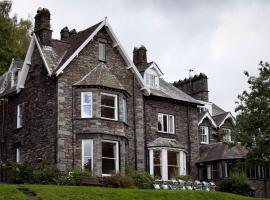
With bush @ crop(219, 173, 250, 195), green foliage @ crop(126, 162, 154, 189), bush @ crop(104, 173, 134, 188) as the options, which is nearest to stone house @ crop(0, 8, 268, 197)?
green foliage @ crop(126, 162, 154, 189)

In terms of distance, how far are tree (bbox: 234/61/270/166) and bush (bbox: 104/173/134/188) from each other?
8658 millimetres

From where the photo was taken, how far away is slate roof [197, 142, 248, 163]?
169 ft

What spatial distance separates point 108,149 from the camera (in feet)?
145

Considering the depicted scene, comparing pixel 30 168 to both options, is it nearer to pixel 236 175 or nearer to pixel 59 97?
pixel 59 97

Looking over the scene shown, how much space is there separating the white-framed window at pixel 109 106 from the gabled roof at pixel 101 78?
0.82 m

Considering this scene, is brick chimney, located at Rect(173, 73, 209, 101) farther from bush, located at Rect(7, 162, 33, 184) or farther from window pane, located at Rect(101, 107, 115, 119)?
bush, located at Rect(7, 162, 33, 184)

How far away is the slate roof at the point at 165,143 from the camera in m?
48.9

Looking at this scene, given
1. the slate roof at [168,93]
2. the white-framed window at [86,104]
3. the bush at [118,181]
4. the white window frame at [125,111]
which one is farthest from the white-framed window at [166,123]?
the bush at [118,181]

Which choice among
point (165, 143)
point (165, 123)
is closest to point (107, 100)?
point (165, 143)

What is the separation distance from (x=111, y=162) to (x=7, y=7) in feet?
107

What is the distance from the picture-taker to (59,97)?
143ft

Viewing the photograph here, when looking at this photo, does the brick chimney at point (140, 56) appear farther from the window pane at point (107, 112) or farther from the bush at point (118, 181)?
the bush at point (118, 181)

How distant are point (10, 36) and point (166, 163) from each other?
79.6ft

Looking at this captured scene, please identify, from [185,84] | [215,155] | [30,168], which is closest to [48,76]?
[30,168]
